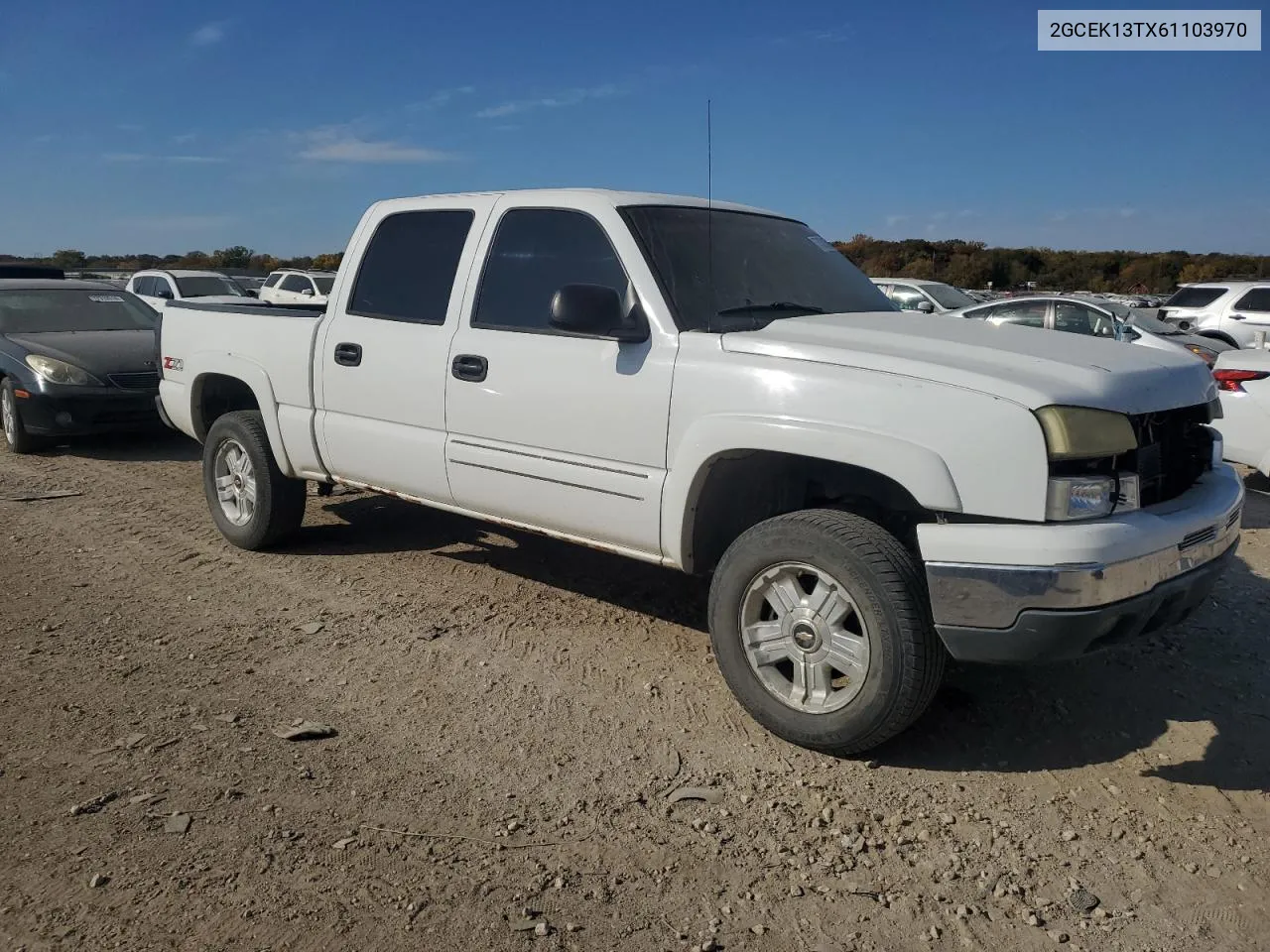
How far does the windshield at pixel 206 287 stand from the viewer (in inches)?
686

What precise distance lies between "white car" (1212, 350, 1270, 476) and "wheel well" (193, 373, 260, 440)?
6501 millimetres

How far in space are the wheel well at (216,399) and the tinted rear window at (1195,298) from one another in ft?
57.0

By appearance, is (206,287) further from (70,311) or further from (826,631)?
(826,631)

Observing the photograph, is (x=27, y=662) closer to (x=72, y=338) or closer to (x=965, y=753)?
(x=965, y=753)

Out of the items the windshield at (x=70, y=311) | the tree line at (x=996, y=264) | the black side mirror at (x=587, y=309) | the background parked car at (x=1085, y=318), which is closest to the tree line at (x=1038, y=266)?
the tree line at (x=996, y=264)

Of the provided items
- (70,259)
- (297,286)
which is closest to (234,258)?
(70,259)

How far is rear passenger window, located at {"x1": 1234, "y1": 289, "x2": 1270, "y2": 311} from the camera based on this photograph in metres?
17.1

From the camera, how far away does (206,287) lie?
17.9 m

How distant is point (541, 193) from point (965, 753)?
113 inches

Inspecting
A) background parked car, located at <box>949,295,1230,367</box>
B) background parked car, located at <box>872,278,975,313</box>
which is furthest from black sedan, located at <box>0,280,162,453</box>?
background parked car, located at <box>872,278,975,313</box>

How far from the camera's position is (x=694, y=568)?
3830 millimetres

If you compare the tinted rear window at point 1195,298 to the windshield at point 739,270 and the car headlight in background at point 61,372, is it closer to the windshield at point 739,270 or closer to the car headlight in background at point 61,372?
the windshield at point 739,270

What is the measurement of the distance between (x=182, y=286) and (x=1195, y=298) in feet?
59.5

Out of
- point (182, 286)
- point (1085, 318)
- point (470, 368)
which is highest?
point (182, 286)
